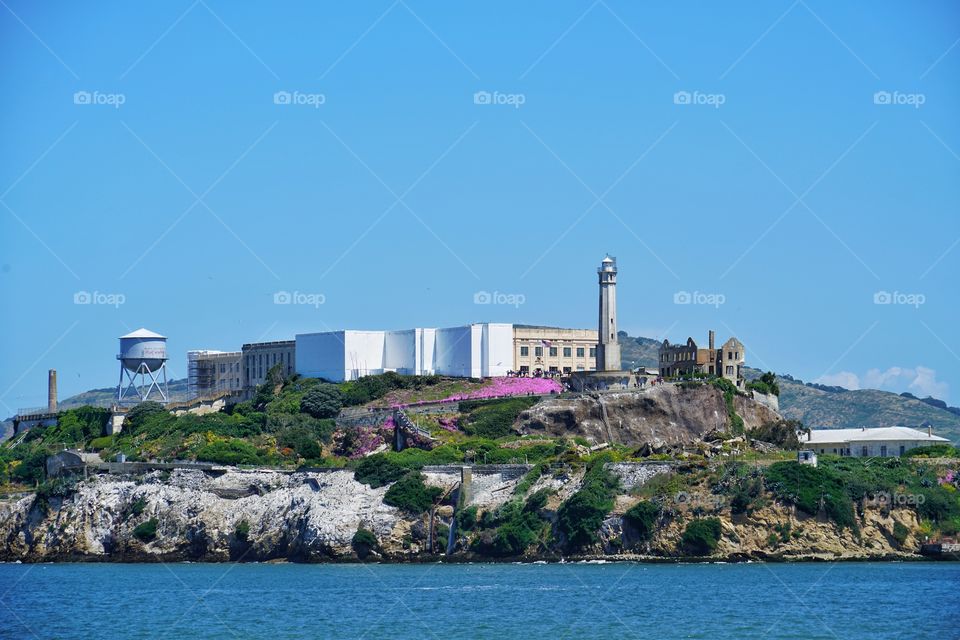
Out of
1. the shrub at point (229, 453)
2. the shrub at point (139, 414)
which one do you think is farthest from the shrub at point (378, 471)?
the shrub at point (139, 414)

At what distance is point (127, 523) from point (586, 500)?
28.2m

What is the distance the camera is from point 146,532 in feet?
322

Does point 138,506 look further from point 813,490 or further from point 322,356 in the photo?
point 813,490

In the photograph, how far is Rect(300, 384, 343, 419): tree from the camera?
116250 mm

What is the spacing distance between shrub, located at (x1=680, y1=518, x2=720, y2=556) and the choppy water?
9.32 ft

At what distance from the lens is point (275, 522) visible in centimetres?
9619

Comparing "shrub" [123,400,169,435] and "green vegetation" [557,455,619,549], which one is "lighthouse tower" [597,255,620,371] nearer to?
"green vegetation" [557,455,619,549]

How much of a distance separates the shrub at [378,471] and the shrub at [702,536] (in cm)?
1818

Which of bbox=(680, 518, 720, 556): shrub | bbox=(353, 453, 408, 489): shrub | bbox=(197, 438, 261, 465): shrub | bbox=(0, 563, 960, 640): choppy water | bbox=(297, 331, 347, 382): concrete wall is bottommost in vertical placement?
bbox=(0, 563, 960, 640): choppy water

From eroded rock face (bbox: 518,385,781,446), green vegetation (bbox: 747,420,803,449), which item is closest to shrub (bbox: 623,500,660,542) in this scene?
green vegetation (bbox: 747,420,803,449)

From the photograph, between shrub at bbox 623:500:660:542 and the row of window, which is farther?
the row of window

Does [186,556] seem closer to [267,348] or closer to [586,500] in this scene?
[586,500]

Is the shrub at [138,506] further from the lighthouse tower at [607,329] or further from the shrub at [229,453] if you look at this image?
the lighthouse tower at [607,329]

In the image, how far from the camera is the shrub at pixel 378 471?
96500 millimetres
